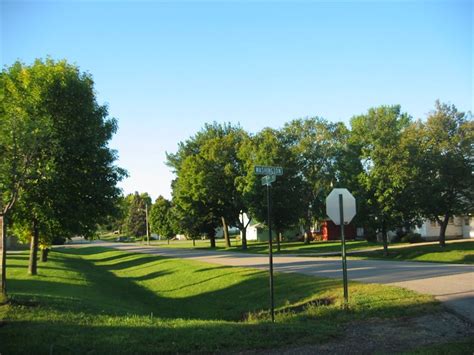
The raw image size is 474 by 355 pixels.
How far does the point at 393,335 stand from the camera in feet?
24.8

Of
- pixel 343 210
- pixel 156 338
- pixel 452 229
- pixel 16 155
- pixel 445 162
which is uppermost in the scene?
pixel 445 162

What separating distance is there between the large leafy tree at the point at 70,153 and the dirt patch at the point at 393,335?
12408 mm

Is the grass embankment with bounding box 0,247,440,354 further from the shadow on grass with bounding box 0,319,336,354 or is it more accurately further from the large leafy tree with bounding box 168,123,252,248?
the large leafy tree with bounding box 168,123,252,248

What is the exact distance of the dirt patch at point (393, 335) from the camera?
22.4ft

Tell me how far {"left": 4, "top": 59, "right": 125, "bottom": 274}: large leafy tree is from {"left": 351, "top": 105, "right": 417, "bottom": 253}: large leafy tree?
60.6ft

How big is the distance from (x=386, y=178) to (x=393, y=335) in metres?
25.8

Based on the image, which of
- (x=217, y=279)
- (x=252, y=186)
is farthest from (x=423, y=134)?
(x=217, y=279)

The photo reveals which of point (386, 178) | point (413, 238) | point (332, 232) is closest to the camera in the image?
point (386, 178)

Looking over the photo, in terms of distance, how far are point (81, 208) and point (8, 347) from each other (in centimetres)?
1304

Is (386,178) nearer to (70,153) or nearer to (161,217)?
(70,153)

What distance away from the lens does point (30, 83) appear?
59.8 ft

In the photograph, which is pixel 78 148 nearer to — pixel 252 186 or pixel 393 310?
pixel 393 310

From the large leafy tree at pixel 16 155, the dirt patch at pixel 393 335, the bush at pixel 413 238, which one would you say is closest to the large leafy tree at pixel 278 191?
the bush at pixel 413 238

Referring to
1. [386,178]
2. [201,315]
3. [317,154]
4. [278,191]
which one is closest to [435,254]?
[386,178]
